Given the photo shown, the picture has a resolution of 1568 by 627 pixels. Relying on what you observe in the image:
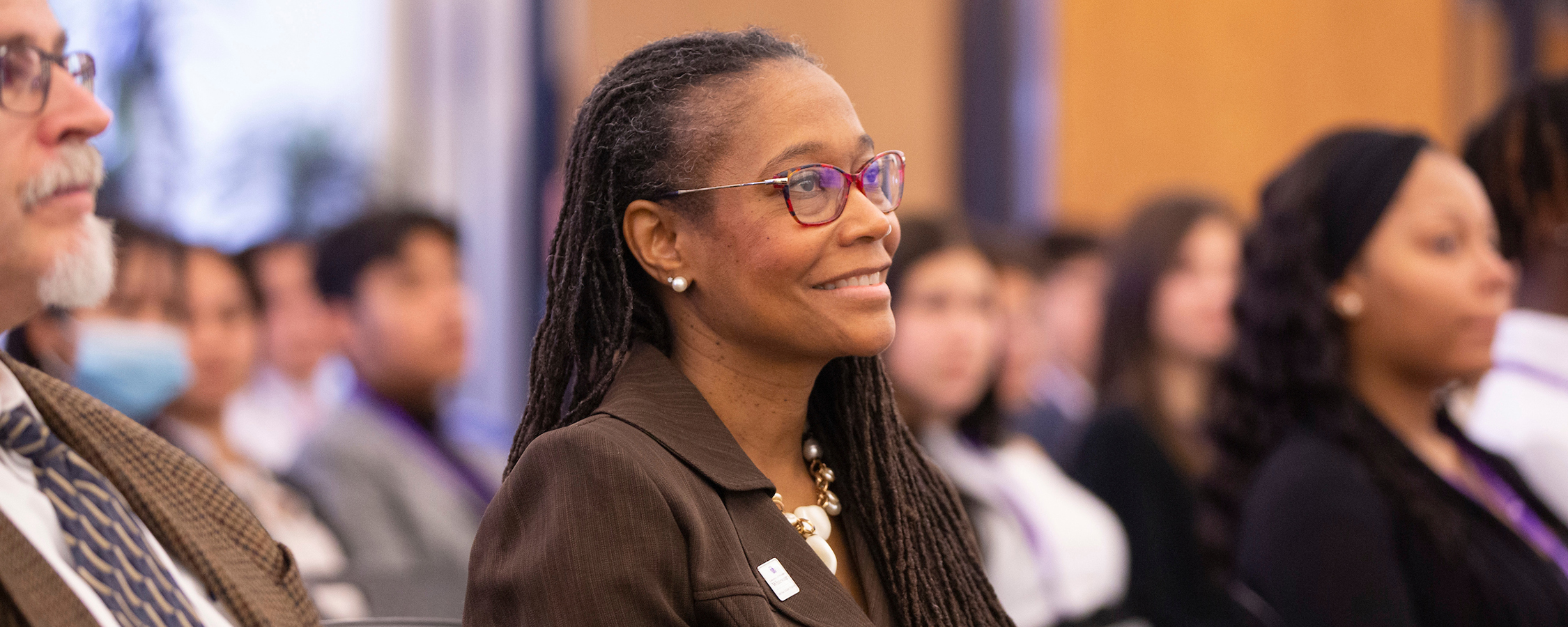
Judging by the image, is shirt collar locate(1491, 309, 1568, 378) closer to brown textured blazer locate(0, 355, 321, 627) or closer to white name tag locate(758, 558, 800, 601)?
white name tag locate(758, 558, 800, 601)

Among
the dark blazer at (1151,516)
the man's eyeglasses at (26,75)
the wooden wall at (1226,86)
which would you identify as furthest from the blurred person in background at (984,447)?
the wooden wall at (1226,86)

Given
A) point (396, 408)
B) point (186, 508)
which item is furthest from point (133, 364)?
point (186, 508)

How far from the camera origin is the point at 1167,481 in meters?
3.65

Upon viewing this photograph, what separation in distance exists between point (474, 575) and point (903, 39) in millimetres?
5181

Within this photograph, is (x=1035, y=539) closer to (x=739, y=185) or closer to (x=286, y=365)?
(x=739, y=185)

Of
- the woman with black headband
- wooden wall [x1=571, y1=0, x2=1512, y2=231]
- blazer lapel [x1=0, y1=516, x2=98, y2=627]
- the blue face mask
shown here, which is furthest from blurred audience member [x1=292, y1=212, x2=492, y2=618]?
blazer lapel [x1=0, y1=516, x2=98, y2=627]

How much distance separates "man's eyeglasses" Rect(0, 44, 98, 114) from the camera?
130 cm

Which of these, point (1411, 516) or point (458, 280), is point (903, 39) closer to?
point (458, 280)

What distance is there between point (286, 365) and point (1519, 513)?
3842 mm

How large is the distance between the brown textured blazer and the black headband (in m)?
1.82

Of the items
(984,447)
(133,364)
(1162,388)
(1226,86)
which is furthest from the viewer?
(1226,86)

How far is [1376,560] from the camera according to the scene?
2.13 m

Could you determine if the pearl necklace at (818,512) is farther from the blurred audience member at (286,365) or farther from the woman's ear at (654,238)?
the blurred audience member at (286,365)

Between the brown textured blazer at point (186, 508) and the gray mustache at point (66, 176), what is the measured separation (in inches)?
9.0
